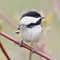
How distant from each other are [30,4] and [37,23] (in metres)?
2.48

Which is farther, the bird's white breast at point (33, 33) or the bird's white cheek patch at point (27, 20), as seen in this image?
the bird's white breast at point (33, 33)

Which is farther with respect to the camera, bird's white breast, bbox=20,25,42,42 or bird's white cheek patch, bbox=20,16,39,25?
bird's white breast, bbox=20,25,42,42

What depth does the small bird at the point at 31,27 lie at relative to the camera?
1.79m

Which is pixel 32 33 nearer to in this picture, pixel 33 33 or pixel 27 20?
pixel 33 33

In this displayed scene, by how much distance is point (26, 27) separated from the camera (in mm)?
1901

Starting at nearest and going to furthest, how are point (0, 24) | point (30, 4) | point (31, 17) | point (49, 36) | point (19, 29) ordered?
point (0, 24)
point (31, 17)
point (19, 29)
point (49, 36)
point (30, 4)

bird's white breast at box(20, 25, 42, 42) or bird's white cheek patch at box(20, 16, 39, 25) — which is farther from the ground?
bird's white cheek patch at box(20, 16, 39, 25)

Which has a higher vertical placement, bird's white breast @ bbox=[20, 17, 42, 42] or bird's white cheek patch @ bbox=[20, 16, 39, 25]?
bird's white cheek patch @ bbox=[20, 16, 39, 25]

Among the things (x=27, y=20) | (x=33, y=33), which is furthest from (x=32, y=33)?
(x=27, y=20)

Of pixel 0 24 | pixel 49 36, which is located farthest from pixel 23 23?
pixel 49 36

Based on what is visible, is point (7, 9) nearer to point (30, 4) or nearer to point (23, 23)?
point (30, 4)

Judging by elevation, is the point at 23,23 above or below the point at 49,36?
above

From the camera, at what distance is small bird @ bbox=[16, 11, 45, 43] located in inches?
70.6

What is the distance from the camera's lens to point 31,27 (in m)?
1.86
